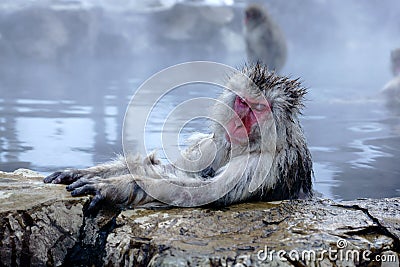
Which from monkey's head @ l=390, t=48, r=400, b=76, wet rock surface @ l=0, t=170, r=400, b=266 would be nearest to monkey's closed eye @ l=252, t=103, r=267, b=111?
wet rock surface @ l=0, t=170, r=400, b=266

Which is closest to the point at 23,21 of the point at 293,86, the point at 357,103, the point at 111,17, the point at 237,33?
the point at 111,17

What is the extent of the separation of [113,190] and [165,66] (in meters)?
12.4

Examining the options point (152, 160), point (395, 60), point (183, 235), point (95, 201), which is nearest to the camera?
point (183, 235)

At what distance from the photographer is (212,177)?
3037mm

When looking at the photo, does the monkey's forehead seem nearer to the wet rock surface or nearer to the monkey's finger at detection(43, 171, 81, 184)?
the wet rock surface

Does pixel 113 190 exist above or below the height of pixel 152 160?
below

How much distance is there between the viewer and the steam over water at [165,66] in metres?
5.50

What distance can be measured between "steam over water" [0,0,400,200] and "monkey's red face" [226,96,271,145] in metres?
0.75

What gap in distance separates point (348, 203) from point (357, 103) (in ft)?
23.7

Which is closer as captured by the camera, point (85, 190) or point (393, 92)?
point (85, 190)

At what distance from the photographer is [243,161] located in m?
2.87

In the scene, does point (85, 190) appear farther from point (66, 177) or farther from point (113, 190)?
point (66, 177)

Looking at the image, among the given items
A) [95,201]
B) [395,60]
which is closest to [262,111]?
[95,201]

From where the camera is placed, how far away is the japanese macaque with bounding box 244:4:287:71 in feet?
38.7
